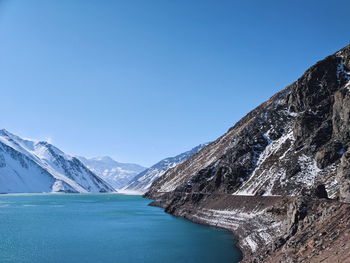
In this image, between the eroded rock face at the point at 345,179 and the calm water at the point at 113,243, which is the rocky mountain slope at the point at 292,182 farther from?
the calm water at the point at 113,243

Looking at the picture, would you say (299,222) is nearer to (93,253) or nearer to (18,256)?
(93,253)

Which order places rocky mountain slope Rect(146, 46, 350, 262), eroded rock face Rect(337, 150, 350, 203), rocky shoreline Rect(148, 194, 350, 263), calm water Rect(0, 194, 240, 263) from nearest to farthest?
rocky shoreline Rect(148, 194, 350, 263) < rocky mountain slope Rect(146, 46, 350, 262) < eroded rock face Rect(337, 150, 350, 203) < calm water Rect(0, 194, 240, 263)

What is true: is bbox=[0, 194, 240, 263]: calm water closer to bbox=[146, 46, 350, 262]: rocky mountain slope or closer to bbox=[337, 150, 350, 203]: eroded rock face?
bbox=[146, 46, 350, 262]: rocky mountain slope

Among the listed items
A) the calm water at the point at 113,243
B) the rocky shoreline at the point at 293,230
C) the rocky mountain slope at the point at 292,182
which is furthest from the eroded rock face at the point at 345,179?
the calm water at the point at 113,243

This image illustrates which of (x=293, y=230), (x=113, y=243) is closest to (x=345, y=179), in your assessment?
(x=293, y=230)

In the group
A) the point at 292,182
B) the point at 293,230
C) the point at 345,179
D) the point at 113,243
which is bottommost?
the point at 113,243

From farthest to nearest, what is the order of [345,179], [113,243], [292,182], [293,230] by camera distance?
[292,182]
[113,243]
[345,179]
[293,230]

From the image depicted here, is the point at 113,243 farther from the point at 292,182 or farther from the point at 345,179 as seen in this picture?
the point at 292,182

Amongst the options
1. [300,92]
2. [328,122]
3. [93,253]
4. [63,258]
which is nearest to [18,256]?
[63,258]

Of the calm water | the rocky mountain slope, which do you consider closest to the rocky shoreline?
the rocky mountain slope
